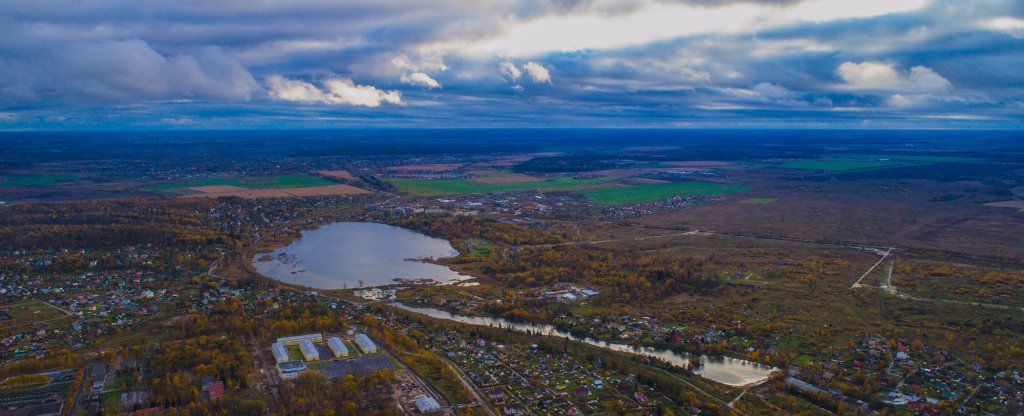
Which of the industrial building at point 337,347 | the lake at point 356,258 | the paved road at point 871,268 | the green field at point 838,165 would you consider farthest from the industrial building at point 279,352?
the green field at point 838,165

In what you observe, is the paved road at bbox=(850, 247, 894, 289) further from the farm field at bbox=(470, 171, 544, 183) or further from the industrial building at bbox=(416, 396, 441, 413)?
the farm field at bbox=(470, 171, 544, 183)

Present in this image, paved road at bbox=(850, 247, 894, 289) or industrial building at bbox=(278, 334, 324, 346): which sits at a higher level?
paved road at bbox=(850, 247, 894, 289)

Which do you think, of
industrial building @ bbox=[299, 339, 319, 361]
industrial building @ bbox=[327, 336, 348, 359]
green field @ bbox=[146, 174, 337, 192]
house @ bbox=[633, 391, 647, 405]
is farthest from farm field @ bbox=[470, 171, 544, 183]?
house @ bbox=[633, 391, 647, 405]

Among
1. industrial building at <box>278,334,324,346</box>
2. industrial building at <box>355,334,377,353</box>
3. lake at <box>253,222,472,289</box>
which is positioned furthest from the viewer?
lake at <box>253,222,472,289</box>

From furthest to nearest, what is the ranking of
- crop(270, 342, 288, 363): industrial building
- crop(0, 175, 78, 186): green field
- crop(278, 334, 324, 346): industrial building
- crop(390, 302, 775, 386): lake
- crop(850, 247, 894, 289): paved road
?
crop(0, 175, 78, 186): green field, crop(850, 247, 894, 289): paved road, crop(278, 334, 324, 346): industrial building, crop(270, 342, 288, 363): industrial building, crop(390, 302, 775, 386): lake

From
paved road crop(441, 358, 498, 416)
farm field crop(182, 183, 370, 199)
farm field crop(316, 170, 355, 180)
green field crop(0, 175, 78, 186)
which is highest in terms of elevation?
paved road crop(441, 358, 498, 416)

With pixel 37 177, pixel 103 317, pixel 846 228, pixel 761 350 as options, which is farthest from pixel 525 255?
pixel 37 177

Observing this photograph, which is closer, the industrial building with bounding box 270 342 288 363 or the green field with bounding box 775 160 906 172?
the industrial building with bounding box 270 342 288 363

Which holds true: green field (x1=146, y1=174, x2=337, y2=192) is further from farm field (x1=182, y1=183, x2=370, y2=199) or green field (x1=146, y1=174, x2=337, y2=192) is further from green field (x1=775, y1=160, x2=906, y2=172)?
green field (x1=775, y1=160, x2=906, y2=172)
